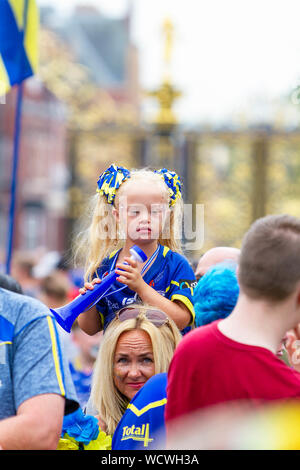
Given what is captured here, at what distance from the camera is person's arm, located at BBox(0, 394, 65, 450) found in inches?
78.6

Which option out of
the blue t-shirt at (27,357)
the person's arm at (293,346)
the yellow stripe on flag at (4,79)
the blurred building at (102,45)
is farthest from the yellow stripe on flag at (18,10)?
the blurred building at (102,45)

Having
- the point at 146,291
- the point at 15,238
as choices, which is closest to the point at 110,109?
the point at 15,238

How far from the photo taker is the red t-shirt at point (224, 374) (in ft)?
6.28

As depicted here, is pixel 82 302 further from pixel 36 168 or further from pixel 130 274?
pixel 36 168

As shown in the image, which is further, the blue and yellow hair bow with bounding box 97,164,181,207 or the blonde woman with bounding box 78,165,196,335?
the blue and yellow hair bow with bounding box 97,164,181,207


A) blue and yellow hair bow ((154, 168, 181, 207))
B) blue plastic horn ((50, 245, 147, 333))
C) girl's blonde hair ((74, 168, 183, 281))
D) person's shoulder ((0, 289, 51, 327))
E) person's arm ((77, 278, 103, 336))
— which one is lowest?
person's arm ((77, 278, 103, 336))

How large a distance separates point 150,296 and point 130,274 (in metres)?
0.17

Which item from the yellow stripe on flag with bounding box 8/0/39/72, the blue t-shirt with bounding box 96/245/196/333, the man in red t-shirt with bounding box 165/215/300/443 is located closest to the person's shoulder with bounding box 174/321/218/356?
the man in red t-shirt with bounding box 165/215/300/443

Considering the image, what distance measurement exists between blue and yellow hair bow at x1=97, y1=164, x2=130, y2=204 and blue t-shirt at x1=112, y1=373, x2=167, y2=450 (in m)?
0.93

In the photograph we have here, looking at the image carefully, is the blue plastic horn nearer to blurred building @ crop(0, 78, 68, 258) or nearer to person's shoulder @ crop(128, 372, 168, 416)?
person's shoulder @ crop(128, 372, 168, 416)

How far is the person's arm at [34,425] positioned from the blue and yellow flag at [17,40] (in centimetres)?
363

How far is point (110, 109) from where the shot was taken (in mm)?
17312
